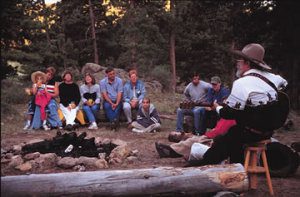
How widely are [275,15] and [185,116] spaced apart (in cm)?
686

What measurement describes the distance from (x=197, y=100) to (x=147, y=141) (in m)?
1.66

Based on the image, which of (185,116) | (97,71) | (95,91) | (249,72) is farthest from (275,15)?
(249,72)

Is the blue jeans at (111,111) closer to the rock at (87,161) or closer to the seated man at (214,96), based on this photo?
the seated man at (214,96)

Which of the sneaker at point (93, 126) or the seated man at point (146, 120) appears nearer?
the seated man at point (146, 120)

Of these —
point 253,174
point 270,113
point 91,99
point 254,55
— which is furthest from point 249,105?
point 91,99

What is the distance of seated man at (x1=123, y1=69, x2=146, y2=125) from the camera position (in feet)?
32.4

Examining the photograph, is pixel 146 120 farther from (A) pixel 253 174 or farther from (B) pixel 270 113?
(B) pixel 270 113

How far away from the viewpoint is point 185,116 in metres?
9.37

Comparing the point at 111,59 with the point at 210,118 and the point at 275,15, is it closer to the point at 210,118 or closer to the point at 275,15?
the point at 275,15

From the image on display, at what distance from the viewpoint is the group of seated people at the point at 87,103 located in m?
9.65

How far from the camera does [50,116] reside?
988 cm

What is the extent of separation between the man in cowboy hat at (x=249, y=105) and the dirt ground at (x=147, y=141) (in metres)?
0.67

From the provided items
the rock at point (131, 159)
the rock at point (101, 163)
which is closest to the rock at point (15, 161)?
the rock at point (101, 163)

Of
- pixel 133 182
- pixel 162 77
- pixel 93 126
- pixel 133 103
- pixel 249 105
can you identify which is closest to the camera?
pixel 133 182
